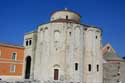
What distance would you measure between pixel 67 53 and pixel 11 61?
10983mm

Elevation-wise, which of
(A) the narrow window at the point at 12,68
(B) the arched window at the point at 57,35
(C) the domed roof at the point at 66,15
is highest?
(C) the domed roof at the point at 66,15

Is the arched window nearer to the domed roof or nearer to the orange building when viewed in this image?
the domed roof

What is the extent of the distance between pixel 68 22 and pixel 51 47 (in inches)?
201

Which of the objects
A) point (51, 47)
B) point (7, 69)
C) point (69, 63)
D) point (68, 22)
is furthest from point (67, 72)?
point (7, 69)

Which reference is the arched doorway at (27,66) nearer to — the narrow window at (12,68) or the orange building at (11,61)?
the orange building at (11,61)

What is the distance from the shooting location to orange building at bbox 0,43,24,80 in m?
38.8

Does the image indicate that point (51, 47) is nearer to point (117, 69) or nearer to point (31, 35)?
point (31, 35)

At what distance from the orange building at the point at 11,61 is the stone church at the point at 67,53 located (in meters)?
3.20

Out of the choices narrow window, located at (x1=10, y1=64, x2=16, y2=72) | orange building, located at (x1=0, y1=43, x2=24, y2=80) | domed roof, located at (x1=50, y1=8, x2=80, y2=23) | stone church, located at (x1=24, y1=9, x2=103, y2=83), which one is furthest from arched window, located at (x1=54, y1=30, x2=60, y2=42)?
narrow window, located at (x1=10, y1=64, x2=16, y2=72)

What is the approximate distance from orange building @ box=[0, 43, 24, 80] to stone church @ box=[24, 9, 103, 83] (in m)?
3.20

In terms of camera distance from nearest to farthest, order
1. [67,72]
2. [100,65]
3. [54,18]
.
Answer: [67,72] < [100,65] < [54,18]

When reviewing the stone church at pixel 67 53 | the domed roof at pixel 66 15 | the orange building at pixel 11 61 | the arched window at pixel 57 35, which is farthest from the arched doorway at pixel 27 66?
the domed roof at pixel 66 15

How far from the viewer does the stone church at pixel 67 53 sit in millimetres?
35531

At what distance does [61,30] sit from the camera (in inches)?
1446
